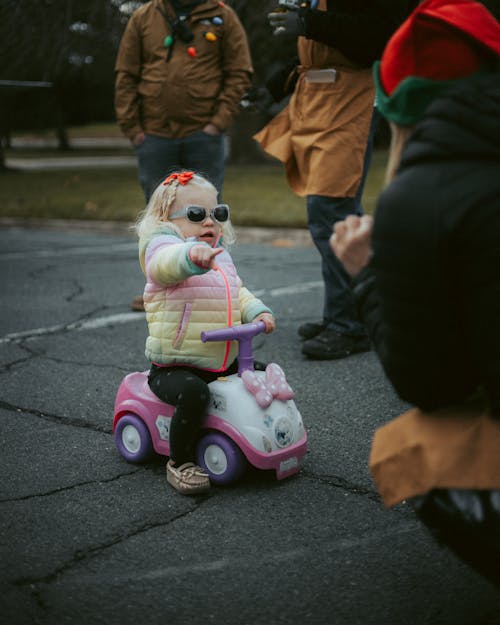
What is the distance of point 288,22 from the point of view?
4.15m

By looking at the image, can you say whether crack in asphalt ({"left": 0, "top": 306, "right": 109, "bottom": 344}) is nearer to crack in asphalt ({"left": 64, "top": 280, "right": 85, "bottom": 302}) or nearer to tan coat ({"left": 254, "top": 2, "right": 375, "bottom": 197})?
crack in asphalt ({"left": 64, "top": 280, "right": 85, "bottom": 302})

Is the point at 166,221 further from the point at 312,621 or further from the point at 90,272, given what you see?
the point at 90,272

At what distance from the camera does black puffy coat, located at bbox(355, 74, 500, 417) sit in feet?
5.39

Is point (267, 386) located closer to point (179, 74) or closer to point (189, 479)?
point (189, 479)

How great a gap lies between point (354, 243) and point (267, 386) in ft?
3.61

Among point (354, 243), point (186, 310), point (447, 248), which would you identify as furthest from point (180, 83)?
point (447, 248)

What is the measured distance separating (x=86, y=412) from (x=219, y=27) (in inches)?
106

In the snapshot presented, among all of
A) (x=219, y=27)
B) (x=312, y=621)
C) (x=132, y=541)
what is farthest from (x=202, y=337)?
(x=219, y=27)

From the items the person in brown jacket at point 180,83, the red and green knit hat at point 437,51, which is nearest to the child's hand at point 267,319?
the red and green knit hat at point 437,51

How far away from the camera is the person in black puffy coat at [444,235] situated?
65.1 inches

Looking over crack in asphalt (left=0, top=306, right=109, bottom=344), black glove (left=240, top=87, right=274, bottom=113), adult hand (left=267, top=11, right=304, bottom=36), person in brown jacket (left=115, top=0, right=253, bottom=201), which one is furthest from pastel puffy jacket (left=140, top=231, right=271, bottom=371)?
person in brown jacket (left=115, top=0, right=253, bottom=201)

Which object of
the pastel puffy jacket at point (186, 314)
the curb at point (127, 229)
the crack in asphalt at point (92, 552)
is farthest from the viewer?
the curb at point (127, 229)

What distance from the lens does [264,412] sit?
115 inches

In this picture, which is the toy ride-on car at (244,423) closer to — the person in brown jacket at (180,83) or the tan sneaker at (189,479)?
the tan sneaker at (189,479)
